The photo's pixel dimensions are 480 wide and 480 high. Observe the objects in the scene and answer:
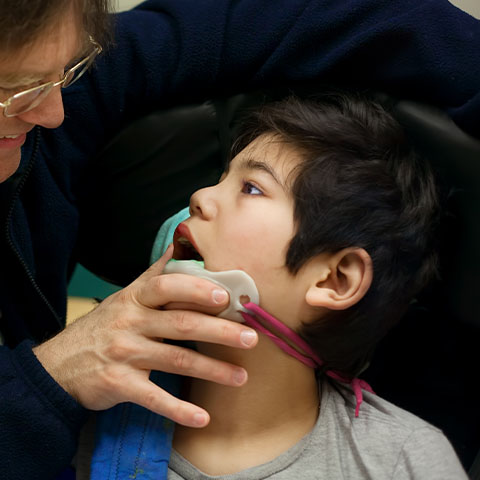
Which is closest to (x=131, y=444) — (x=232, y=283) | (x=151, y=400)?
(x=151, y=400)

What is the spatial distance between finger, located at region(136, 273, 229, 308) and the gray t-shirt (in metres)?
0.31

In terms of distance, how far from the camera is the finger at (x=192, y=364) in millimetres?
1062

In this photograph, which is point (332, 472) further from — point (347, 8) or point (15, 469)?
point (347, 8)

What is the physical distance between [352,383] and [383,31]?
657 millimetres

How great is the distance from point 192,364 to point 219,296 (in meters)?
0.13

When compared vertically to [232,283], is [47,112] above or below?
above

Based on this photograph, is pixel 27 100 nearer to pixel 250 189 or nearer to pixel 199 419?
pixel 250 189

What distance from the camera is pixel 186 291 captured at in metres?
1.02

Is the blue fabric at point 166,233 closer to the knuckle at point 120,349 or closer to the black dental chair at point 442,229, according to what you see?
the black dental chair at point 442,229

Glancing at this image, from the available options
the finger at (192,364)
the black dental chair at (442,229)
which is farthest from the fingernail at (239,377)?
the black dental chair at (442,229)

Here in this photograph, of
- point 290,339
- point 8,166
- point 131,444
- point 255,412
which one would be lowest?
point 131,444

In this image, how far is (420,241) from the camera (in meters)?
1.17

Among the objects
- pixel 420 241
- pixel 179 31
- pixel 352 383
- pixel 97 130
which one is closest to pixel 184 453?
pixel 352 383

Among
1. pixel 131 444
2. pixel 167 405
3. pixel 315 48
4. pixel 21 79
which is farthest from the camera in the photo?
pixel 315 48
